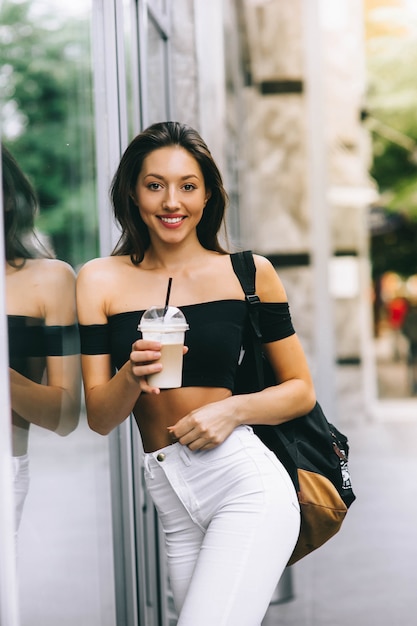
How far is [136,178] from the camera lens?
274cm

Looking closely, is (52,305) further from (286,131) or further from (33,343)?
(286,131)

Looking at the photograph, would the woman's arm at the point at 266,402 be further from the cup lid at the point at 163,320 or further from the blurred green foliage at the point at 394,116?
the blurred green foliage at the point at 394,116

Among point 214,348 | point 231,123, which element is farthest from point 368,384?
point 214,348

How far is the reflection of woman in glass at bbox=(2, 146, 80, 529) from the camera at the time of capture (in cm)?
237

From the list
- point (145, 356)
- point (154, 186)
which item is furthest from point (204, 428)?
point (154, 186)

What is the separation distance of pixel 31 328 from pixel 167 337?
0.44m

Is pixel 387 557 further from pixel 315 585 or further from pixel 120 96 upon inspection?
pixel 120 96

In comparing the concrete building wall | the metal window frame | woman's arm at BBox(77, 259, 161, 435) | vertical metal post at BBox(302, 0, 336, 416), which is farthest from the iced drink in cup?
vertical metal post at BBox(302, 0, 336, 416)

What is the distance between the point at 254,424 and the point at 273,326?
0.88 feet

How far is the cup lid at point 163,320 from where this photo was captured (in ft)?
7.61

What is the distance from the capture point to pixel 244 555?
8.22 ft

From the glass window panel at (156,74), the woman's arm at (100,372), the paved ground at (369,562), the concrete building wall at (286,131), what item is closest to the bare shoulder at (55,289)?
the woman's arm at (100,372)

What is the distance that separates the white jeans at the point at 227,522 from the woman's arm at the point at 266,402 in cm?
6

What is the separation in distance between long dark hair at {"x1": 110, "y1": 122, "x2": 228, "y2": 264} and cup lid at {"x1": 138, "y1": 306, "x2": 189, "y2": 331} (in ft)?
1.42
